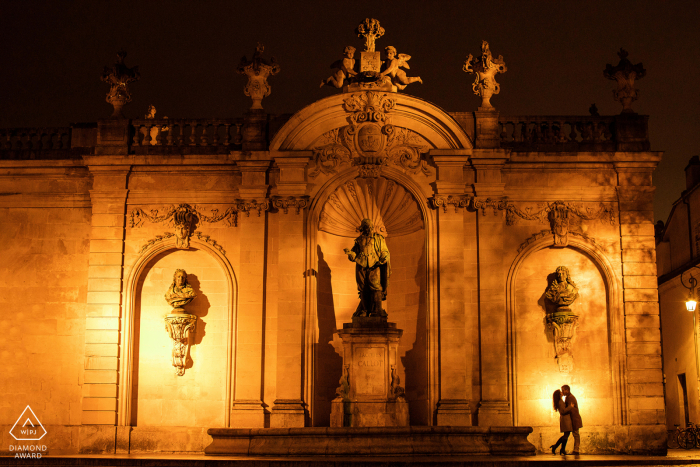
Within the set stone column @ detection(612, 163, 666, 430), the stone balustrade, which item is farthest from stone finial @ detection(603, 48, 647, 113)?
the stone balustrade

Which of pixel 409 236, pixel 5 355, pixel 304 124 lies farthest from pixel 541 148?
pixel 5 355

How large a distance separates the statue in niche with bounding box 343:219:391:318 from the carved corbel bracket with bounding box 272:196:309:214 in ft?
5.18

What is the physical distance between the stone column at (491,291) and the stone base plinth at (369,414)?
6.33ft

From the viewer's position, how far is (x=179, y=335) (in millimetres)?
18516

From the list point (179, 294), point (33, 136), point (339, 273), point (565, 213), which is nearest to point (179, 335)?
point (179, 294)

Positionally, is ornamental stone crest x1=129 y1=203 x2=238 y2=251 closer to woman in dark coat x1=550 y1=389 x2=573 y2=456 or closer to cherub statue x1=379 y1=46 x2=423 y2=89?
cherub statue x1=379 y1=46 x2=423 y2=89

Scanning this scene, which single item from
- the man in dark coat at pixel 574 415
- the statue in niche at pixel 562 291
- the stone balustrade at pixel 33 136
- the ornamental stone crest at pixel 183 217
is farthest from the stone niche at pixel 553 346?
the stone balustrade at pixel 33 136

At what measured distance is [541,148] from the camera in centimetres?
1931

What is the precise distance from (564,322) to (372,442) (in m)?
5.74

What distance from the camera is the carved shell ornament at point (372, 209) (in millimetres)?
19344

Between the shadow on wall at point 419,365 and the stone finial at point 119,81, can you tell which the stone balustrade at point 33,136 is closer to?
the stone finial at point 119,81

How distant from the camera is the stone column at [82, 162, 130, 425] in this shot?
720 inches

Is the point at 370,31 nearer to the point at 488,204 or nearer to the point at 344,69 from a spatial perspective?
the point at 344,69

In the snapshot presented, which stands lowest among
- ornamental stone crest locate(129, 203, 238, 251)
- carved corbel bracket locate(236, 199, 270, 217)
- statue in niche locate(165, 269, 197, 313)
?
statue in niche locate(165, 269, 197, 313)
